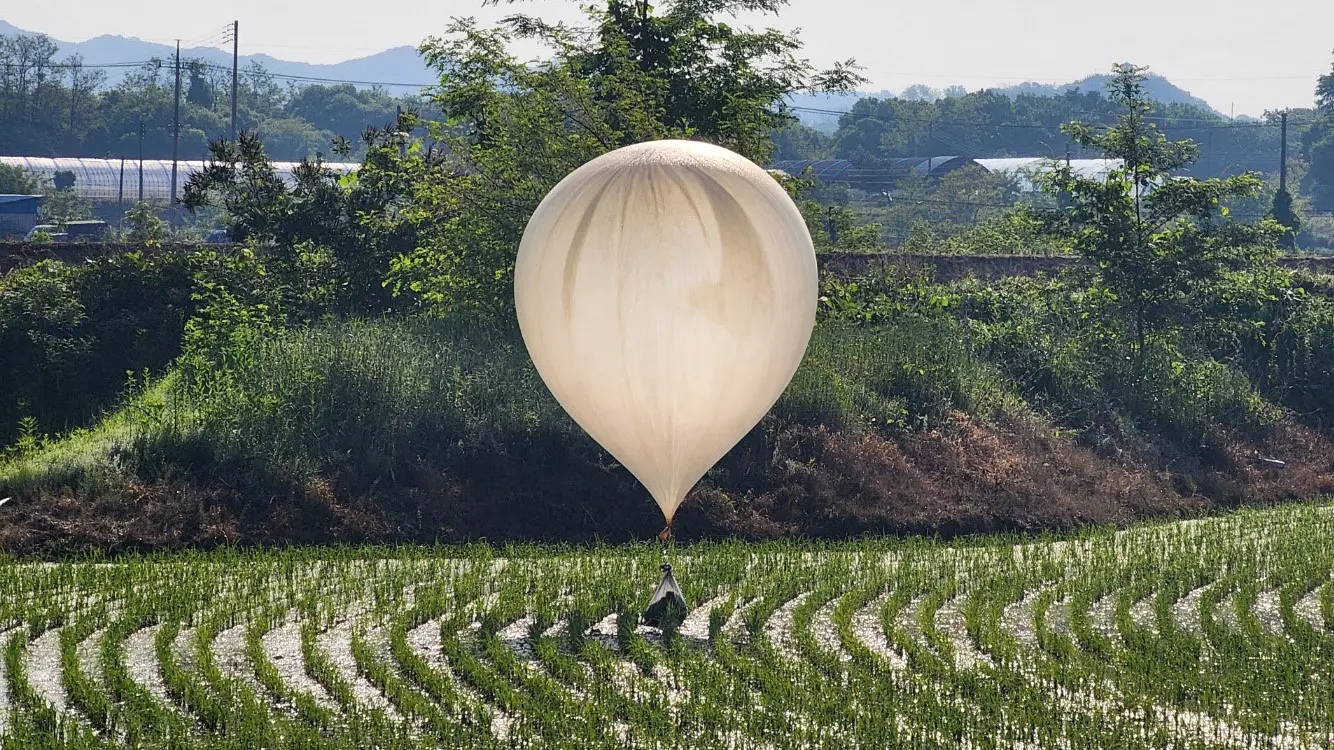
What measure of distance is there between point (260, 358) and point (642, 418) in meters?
10.9

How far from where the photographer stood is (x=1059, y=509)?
74.1 feet

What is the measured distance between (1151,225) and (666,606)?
17870 mm

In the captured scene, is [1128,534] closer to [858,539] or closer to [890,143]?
[858,539]

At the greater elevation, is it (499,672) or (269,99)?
(269,99)

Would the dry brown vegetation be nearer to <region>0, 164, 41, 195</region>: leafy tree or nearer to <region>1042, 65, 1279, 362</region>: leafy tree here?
<region>1042, 65, 1279, 362</region>: leafy tree

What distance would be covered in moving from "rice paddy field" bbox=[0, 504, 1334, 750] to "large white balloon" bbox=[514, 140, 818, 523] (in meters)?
2.02

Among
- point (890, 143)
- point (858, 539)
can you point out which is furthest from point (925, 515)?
point (890, 143)

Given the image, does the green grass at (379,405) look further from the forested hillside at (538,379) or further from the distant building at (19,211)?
the distant building at (19,211)

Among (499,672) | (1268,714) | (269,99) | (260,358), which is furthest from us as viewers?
(269,99)

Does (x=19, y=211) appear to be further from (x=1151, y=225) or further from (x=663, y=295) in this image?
(x=663, y=295)

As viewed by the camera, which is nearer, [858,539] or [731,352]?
[731,352]

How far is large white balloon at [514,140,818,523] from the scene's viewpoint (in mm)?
12891

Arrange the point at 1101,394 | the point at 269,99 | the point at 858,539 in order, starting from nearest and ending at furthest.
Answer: the point at 858,539
the point at 1101,394
the point at 269,99

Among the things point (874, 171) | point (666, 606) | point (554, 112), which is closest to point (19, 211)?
point (874, 171)
